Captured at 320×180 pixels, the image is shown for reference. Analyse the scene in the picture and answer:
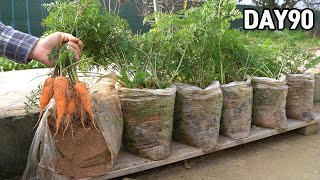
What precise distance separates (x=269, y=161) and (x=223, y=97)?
20.5 inches

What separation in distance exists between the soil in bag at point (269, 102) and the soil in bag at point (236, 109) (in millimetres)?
151

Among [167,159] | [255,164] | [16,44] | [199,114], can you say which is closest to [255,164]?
[255,164]

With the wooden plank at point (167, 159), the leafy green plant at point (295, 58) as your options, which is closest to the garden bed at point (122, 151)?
the wooden plank at point (167, 159)

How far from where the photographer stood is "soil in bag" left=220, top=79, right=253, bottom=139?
7.05 ft

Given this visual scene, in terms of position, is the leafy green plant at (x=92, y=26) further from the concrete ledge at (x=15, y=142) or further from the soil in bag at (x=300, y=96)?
the soil in bag at (x=300, y=96)

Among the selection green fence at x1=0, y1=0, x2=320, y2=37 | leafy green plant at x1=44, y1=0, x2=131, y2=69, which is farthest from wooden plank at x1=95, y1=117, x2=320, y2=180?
green fence at x1=0, y1=0, x2=320, y2=37

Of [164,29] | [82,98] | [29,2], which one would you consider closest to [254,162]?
[164,29]

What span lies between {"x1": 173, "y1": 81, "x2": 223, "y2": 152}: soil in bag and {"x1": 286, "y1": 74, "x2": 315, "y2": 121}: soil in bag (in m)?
0.86

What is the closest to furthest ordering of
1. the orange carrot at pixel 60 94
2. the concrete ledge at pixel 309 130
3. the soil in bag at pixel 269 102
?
the orange carrot at pixel 60 94 → the soil in bag at pixel 269 102 → the concrete ledge at pixel 309 130

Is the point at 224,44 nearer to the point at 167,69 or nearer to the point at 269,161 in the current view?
the point at 167,69

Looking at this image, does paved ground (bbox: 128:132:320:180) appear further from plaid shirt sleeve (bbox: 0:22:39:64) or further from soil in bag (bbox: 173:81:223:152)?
plaid shirt sleeve (bbox: 0:22:39:64)

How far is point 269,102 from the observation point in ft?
7.74

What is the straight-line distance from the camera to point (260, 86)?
92.5 inches

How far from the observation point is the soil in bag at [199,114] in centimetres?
199
